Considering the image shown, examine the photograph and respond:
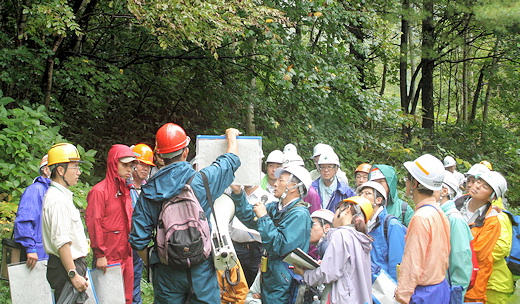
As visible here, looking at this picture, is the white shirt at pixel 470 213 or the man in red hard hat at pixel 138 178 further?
the man in red hard hat at pixel 138 178

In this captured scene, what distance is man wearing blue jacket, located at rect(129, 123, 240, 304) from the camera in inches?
137

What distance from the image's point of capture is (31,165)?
719 cm

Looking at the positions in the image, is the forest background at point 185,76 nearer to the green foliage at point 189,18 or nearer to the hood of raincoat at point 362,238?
the green foliage at point 189,18

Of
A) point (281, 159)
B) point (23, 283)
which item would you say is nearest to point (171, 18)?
point (281, 159)

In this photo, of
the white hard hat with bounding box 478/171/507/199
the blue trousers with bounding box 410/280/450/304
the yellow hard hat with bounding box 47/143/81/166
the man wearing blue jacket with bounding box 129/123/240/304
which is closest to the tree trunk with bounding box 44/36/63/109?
the yellow hard hat with bounding box 47/143/81/166

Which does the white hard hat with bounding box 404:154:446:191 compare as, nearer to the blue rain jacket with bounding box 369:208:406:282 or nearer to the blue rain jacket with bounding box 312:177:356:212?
the blue rain jacket with bounding box 369:208:406:282

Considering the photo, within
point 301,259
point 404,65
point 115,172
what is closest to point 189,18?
point 115,172

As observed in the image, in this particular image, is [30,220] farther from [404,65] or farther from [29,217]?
[404,65]

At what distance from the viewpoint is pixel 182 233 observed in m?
3.37

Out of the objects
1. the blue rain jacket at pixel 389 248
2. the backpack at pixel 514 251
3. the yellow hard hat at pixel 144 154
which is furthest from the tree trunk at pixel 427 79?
the yellow hard hat at pixel 144 154

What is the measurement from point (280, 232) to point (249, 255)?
208cm

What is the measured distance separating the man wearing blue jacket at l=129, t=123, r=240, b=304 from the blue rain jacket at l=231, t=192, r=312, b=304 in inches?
20.9

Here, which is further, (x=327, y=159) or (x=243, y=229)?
(x=327, y=159)

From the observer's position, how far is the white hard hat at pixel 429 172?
370 cm
